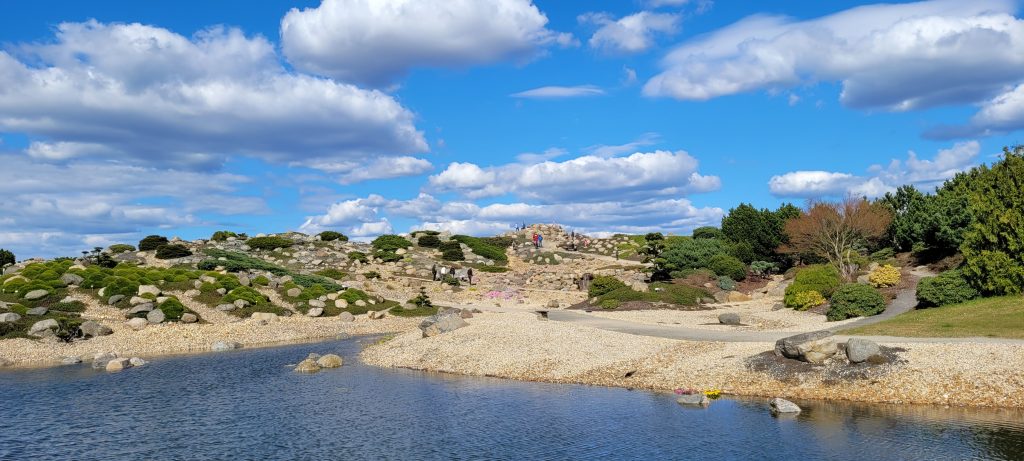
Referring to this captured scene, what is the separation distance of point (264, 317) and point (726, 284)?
3842 cm

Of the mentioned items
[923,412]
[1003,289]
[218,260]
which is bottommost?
[923,412]

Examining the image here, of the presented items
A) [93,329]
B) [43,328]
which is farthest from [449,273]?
[43,328]

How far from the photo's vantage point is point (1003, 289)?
3681cm

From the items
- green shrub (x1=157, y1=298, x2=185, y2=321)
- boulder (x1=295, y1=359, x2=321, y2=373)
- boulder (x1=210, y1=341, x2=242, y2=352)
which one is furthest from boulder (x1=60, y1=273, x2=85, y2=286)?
boulder (x1=295, y1=359, x2=321, y2=373)

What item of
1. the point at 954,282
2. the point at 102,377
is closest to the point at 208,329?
the point at 102,377

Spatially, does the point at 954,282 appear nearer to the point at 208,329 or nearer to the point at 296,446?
the point at 296,446

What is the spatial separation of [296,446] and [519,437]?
625cm

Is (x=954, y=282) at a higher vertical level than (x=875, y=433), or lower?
higher

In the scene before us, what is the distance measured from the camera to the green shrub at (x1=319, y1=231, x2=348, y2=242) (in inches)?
4181

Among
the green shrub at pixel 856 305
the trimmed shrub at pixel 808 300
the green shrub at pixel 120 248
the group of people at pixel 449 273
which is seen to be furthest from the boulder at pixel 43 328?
the green shrub at pixel 120 248

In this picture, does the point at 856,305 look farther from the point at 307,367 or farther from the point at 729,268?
the point at 307,367

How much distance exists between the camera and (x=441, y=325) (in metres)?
38.4

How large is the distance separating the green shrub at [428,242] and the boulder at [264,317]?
2241 inches

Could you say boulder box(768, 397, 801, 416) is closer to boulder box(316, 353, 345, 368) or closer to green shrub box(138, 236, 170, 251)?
boulder box(316, 353, 345, 368)
